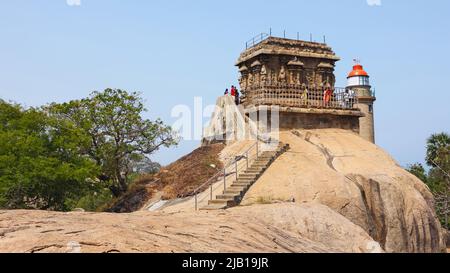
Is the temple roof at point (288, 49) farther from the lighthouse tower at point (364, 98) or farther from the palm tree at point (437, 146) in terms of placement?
the palm tree at point (437, 146)

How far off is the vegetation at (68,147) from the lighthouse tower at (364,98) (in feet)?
59.7

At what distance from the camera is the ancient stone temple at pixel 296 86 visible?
2412 cm

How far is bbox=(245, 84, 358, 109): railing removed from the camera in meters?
24.1

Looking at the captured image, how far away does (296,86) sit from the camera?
25.5 meters

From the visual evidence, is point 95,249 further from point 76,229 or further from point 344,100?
point 344,100

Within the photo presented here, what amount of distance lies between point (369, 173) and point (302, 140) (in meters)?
4.16

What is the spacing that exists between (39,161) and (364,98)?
2784cm

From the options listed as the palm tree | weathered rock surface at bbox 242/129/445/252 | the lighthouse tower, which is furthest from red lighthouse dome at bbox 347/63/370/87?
weathered rock surface at bbox 242/129/445/252

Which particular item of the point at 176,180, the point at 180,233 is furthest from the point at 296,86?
the point at 180,233

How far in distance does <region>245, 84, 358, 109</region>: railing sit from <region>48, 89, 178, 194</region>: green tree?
583cm

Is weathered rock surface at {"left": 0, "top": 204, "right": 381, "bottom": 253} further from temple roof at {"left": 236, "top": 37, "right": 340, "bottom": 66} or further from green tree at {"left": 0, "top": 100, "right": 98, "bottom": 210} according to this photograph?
temple roof at {"left": 236, "top": 37, "right": 340, "bottom": 66}

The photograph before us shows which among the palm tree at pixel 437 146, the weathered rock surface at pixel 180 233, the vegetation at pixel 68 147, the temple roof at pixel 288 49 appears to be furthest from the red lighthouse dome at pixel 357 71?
the weathered rock surface at pixel 180 233

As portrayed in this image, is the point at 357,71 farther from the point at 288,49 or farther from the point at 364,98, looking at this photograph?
the point at 288,49

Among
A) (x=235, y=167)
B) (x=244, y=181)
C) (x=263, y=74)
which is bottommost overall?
(x=244, y=181)
